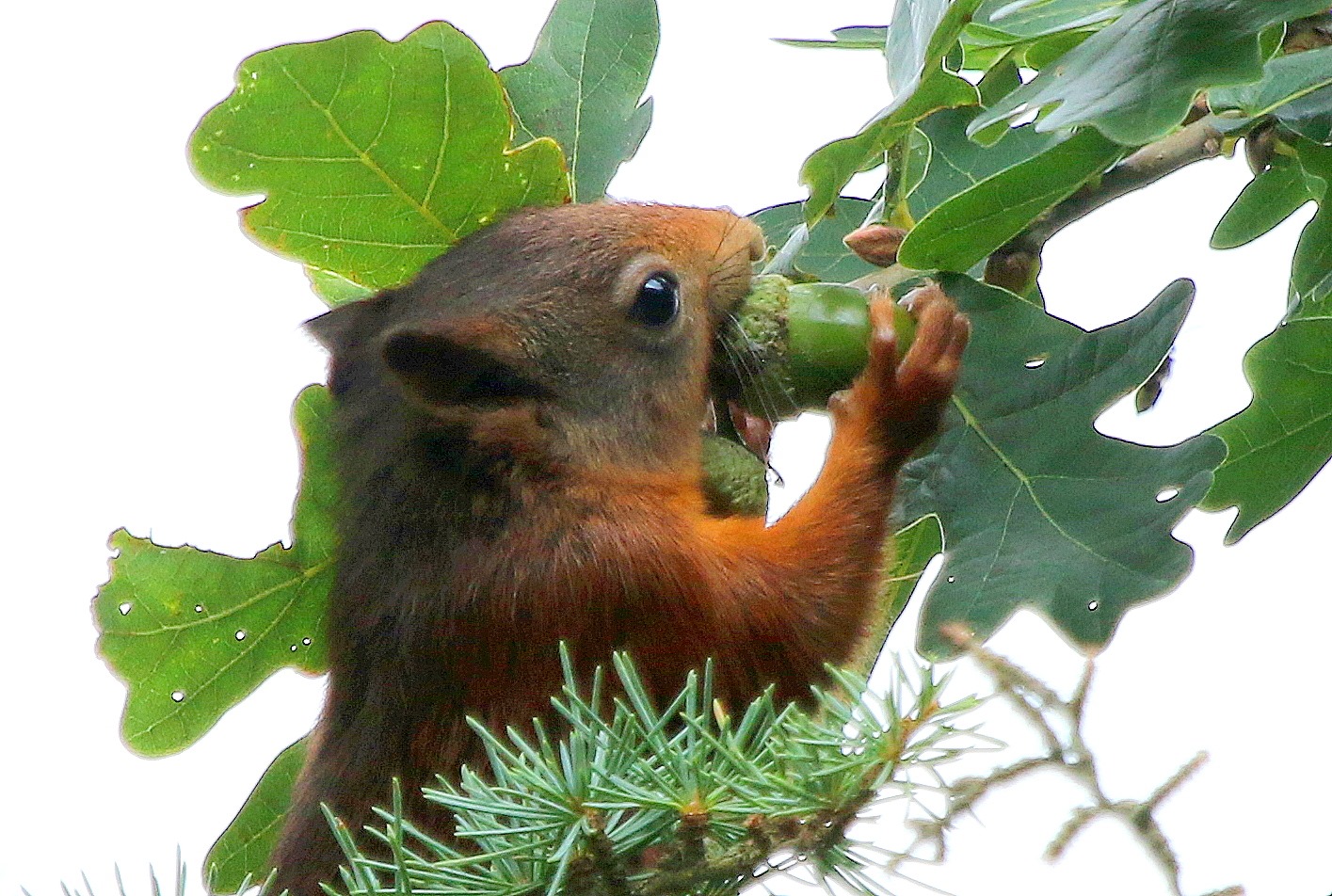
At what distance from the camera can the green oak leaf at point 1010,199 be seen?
3.82ft

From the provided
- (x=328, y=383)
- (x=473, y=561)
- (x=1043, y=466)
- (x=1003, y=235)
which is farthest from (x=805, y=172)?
(x=328, y=383)

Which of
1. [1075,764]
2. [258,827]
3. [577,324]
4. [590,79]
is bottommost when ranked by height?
[1075,764]

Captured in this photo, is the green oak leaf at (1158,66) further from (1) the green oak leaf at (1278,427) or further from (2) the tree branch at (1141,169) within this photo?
(1) the green oak leaf at (1278,427)

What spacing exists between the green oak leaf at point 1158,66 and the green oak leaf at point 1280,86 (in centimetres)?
12

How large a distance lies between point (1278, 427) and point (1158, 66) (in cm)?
47

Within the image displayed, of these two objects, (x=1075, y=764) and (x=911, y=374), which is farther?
(x=911, y=374)

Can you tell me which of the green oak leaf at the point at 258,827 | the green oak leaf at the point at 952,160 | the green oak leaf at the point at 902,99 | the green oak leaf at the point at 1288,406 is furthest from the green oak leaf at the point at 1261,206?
the green oak leaf at the point at 258,827

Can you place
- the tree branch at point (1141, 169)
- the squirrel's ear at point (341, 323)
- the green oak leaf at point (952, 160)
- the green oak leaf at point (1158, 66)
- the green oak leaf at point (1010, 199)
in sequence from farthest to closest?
the squirrel's ear at point (341, 323) < the green oak leaf at point (952, 160) < the tree branch at point (1141, 169) < the green oak leaf at point (1010, 199) < the green oak leaf at point (1158, 66)

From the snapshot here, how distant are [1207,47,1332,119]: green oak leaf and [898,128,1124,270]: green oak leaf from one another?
12 cm

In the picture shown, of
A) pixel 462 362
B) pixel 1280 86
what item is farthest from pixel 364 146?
pixel 1280 86

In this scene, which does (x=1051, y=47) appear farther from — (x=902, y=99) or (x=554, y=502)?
(x=554, y=502)

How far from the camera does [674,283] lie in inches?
57.6

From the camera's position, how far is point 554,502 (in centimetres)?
138

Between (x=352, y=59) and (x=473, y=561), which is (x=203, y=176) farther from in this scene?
(x=473, y=561)
